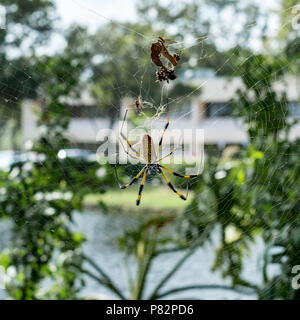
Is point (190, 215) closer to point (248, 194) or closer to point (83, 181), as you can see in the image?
point (248, 194)

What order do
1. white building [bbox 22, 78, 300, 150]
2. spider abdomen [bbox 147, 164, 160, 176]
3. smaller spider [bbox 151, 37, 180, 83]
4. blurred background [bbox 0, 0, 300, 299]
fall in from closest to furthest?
smaller spider [bbox 151, 37, 180, 83]
blurred background [bbox 0, 0, 300, 299]
white building [bbox 22, 78, 300, 150]
spider abdomen [bbox 147, 164, 160, 176]

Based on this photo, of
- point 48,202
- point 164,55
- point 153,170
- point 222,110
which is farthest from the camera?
point 222,110

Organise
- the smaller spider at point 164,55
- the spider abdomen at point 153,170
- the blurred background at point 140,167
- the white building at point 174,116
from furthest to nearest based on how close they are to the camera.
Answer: the spider abdomen at point 153,170
the white building at point 174,116
the blurred background at point 140,167
the smaller spider at point 164,55

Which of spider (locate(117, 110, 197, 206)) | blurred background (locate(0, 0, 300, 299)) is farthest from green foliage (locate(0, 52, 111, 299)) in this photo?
spider (locate(117, 110, 197, 206))

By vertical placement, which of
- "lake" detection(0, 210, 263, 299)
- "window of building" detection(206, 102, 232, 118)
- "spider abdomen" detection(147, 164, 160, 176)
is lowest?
"lake" detection(0, 210, 263, 299)

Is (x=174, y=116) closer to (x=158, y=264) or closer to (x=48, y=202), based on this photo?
(x=48, y=202)

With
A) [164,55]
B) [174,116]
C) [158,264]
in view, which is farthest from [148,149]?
[158,264]

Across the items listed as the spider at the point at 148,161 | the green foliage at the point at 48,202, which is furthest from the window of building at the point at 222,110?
the green foliage at the point at 48,202

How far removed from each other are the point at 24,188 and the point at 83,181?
281 millimetres

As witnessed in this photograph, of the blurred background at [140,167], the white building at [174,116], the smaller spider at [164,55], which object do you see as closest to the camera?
the smaller spider at [164,55]

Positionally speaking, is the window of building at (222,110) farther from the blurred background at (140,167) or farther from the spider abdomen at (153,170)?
the spider abdomen at (153,170)

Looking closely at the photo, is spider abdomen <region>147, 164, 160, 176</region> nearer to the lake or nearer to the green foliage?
the green foliage
